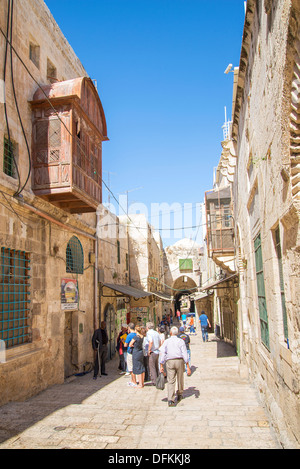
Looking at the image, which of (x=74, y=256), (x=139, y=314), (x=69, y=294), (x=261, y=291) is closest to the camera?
(x=261, y=291)

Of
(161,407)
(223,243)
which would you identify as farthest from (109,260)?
(161,407)

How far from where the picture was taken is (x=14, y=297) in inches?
298

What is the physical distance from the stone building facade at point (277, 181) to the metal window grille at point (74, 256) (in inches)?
239

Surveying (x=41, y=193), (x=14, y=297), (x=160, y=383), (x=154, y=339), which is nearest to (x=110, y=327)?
(x=154, y=339)

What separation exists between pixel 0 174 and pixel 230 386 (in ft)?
22.1

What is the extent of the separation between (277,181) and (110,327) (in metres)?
11.8

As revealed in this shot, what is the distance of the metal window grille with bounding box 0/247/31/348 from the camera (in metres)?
7.15

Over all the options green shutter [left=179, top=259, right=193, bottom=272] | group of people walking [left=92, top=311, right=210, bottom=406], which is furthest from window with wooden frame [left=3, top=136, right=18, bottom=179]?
green shutter [left=179, top=259, right=193, bottom=272]

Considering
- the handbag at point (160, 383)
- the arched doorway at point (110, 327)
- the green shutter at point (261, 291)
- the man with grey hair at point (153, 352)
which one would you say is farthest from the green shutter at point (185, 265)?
the green shutter at point (261, 291)

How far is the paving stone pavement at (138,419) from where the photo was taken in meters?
4.48

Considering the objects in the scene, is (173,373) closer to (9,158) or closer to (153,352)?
(153,352)

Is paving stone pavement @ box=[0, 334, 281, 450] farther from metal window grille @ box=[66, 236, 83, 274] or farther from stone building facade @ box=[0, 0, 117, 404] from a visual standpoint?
metal window grille @ box=[66, 236, 83, 274]

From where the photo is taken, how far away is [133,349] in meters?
8.38

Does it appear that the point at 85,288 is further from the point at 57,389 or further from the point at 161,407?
the point at 161,407
